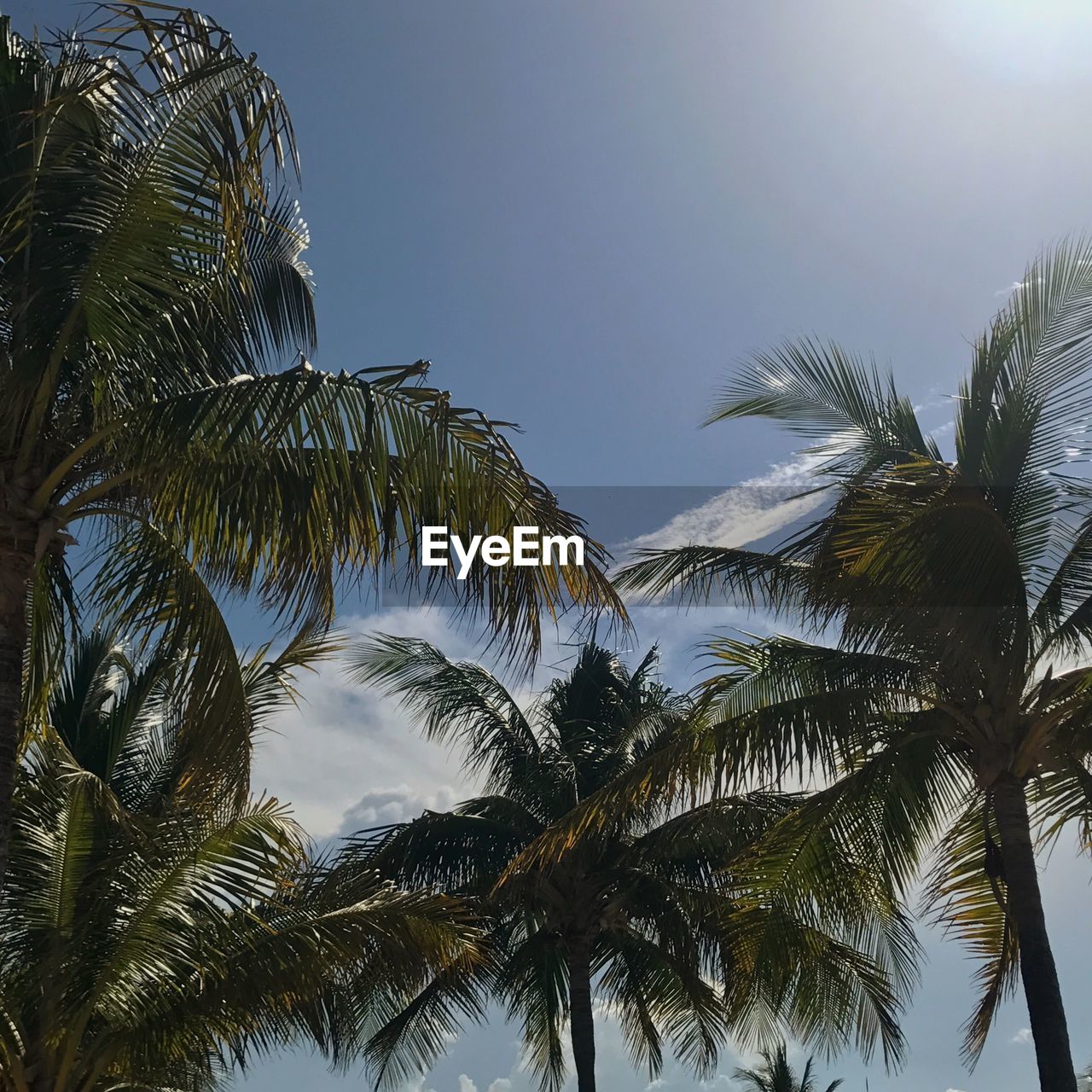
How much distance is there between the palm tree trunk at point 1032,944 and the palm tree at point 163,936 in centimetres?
452

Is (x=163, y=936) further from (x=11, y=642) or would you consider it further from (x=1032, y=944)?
(x=1032, y=944)

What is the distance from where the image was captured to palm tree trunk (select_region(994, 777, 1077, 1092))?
974cm

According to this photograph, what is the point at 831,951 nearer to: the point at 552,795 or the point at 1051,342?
the point at 552,795

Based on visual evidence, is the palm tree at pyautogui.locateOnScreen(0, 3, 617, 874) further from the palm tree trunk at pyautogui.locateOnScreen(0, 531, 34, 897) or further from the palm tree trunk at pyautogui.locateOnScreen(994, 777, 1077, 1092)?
the palm tree trunk at pyautogui.locateOnScreen(994, 777, 1077, 1092)

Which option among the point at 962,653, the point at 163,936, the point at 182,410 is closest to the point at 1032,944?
the point at 962,653

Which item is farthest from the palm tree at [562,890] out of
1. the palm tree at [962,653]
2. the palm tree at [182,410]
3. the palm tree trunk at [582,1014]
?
the palm tree at [182,410]

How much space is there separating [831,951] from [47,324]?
37.2ft

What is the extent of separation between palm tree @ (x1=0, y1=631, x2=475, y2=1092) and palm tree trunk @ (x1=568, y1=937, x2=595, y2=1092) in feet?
28.8

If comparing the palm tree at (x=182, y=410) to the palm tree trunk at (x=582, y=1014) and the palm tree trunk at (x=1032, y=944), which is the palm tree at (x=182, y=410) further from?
the palm tree trunk at (x=582, y=1014)

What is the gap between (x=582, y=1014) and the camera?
1753cm

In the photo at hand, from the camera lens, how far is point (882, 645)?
32.7 feet

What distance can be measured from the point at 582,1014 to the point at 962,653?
33.3 ft

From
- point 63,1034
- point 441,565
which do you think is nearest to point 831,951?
point 63,1034

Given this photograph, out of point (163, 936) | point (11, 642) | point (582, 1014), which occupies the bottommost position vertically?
point (582, 1014)
